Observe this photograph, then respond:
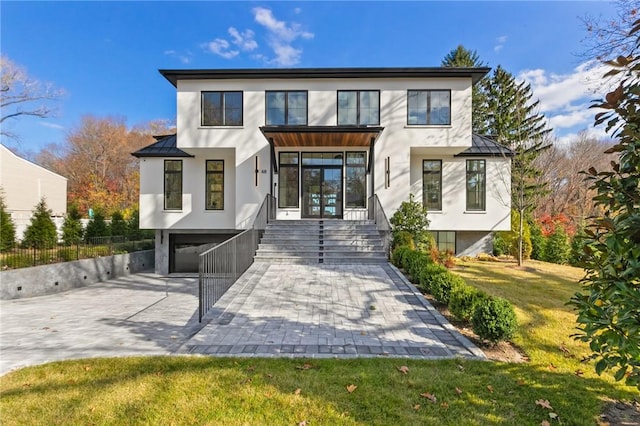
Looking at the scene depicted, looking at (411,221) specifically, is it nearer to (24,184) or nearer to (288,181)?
(288,181)

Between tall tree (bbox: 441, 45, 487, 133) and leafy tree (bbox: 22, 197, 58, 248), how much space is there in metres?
29.5

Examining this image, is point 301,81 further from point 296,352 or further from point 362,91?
point 296,352

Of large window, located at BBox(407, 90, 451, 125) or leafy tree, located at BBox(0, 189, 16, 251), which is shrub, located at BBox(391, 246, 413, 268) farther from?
Answer: leafy tree, located at BBox(0, 189, 16, 251)

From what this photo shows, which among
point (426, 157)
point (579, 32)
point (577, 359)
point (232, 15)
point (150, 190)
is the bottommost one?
point (577, 359)

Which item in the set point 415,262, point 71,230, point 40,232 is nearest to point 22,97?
point 71,230

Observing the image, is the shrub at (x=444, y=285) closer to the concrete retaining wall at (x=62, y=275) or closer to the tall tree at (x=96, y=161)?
the concrete retaining wall at (x=62, y=275)

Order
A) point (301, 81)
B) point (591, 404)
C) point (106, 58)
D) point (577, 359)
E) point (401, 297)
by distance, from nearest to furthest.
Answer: point (591, 404) → point (577, 359) → point (401, 297) → point (301, 81) → point (106, 58)

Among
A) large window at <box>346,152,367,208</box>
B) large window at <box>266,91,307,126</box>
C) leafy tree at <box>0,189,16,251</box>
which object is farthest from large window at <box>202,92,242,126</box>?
leafy tree at <box>0,189,16,251</box>

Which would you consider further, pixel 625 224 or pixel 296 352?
pixel 296 352

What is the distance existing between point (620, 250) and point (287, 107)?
497 inches

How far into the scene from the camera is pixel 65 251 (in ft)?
39.2

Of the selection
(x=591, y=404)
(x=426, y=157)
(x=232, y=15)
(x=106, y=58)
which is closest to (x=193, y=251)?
(x=232, y=15)

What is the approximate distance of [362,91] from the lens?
13055mm

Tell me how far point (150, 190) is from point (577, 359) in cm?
1533
